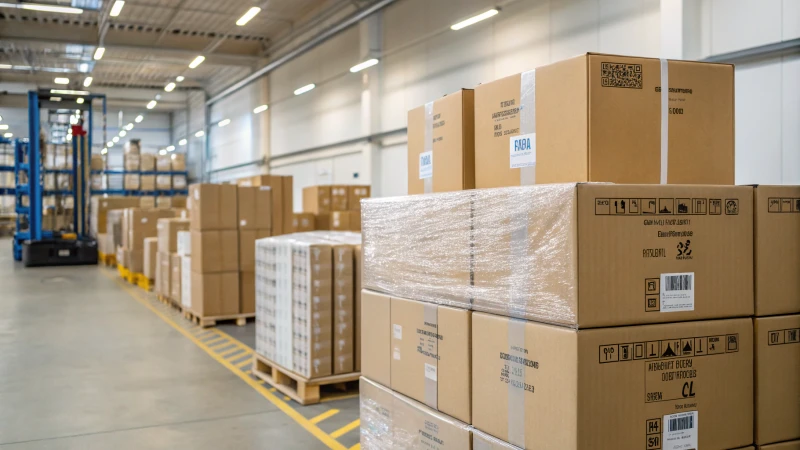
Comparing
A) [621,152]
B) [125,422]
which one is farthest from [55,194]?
[621,152]

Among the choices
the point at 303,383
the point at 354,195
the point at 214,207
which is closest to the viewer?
the point at 303,383

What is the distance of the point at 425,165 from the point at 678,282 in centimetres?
123

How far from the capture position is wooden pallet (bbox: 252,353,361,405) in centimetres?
486

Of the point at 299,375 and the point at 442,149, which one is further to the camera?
the point at 299,375

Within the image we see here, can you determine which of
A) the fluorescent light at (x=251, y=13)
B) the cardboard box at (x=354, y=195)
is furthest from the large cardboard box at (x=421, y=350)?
the fluorescent light at (x=251, y=13)

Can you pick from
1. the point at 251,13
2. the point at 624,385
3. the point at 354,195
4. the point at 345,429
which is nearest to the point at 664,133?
the point at 624,385

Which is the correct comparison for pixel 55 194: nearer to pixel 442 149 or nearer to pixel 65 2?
pixel 65 2

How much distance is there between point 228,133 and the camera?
2370 cm

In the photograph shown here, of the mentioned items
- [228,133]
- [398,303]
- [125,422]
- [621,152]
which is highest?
[228,133]

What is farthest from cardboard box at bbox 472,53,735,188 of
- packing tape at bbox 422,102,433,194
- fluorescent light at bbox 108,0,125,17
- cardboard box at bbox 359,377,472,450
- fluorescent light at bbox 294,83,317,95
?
fluorescent light at bbox 294,83,317,95

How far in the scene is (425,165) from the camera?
2850 mm

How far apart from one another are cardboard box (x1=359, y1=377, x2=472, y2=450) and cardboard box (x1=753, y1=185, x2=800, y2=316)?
110 centimetres

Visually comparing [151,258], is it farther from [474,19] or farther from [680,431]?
[680,431]

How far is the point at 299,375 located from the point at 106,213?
1502 centimetres
